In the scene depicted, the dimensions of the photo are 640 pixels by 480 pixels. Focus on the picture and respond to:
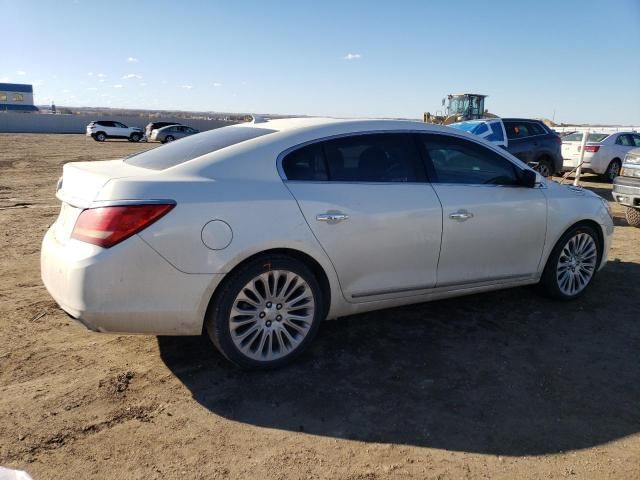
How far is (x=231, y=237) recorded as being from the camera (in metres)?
3.04

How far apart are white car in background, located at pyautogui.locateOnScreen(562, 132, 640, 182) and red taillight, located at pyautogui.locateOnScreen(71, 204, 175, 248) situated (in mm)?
13957

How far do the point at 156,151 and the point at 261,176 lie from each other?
1.06 metres

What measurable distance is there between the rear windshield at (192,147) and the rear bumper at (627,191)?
6.48 meters

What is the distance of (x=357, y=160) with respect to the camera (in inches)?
144

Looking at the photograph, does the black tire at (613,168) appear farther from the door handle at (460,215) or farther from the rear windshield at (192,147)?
the rear windshield at (192,147)

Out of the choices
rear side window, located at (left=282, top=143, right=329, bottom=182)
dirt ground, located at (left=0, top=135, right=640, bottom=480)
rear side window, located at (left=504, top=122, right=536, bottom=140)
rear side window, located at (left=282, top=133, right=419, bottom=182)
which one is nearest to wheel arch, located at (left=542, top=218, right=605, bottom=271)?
dirt ground, located at (left=0, top=135, right=640, bottom=480)

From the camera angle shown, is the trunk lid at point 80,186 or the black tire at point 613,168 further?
the black tire at point 613,168

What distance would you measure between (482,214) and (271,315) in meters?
1.84

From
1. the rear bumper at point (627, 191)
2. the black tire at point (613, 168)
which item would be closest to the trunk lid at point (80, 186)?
the rear bumper at point (627, 191)

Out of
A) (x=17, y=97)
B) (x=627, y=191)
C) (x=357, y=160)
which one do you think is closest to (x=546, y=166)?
(x=627, y=191)

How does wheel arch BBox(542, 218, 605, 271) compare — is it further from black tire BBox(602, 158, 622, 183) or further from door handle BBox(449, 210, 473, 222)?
black tire BBox(602, 158, 622, 183)

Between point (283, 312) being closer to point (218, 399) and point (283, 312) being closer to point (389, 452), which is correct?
point (218, 399)

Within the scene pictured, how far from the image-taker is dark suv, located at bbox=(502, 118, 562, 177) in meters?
12.2

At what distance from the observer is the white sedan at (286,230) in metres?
2.91
